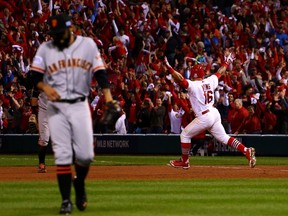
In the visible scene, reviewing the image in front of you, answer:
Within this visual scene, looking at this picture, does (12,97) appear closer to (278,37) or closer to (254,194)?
(278,37)

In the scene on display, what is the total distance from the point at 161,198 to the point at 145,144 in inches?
567

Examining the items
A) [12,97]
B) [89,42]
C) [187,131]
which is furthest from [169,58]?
[89,42]

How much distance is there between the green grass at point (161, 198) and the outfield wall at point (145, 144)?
9625mm

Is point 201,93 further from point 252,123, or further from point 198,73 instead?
point 252,123

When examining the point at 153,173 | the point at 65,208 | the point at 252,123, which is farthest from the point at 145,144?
the point at 65,208

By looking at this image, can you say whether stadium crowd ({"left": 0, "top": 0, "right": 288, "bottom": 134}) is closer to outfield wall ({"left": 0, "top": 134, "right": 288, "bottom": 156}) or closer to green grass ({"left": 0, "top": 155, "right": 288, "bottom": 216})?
outfield wall ({"left": 0, "top": 134, "right": 288, "bottom": 156})

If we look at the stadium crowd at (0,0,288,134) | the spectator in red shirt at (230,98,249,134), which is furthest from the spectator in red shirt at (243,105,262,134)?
the spectator in red shirt at (230,98,249,134)

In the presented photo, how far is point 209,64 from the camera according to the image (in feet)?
90.9

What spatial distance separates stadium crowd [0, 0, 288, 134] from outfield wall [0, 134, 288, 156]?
19.7 inches

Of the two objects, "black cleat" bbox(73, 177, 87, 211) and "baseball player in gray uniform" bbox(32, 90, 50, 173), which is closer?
"black cleat" bbox(73, 177, 87, 211)

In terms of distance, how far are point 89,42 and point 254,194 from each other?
365cm

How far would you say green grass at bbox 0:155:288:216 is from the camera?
10.7 meters

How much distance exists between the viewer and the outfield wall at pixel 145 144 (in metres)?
25.6

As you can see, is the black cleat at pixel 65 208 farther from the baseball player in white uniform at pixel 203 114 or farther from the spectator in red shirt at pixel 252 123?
the spectator in red shirt at pixel 252 123
